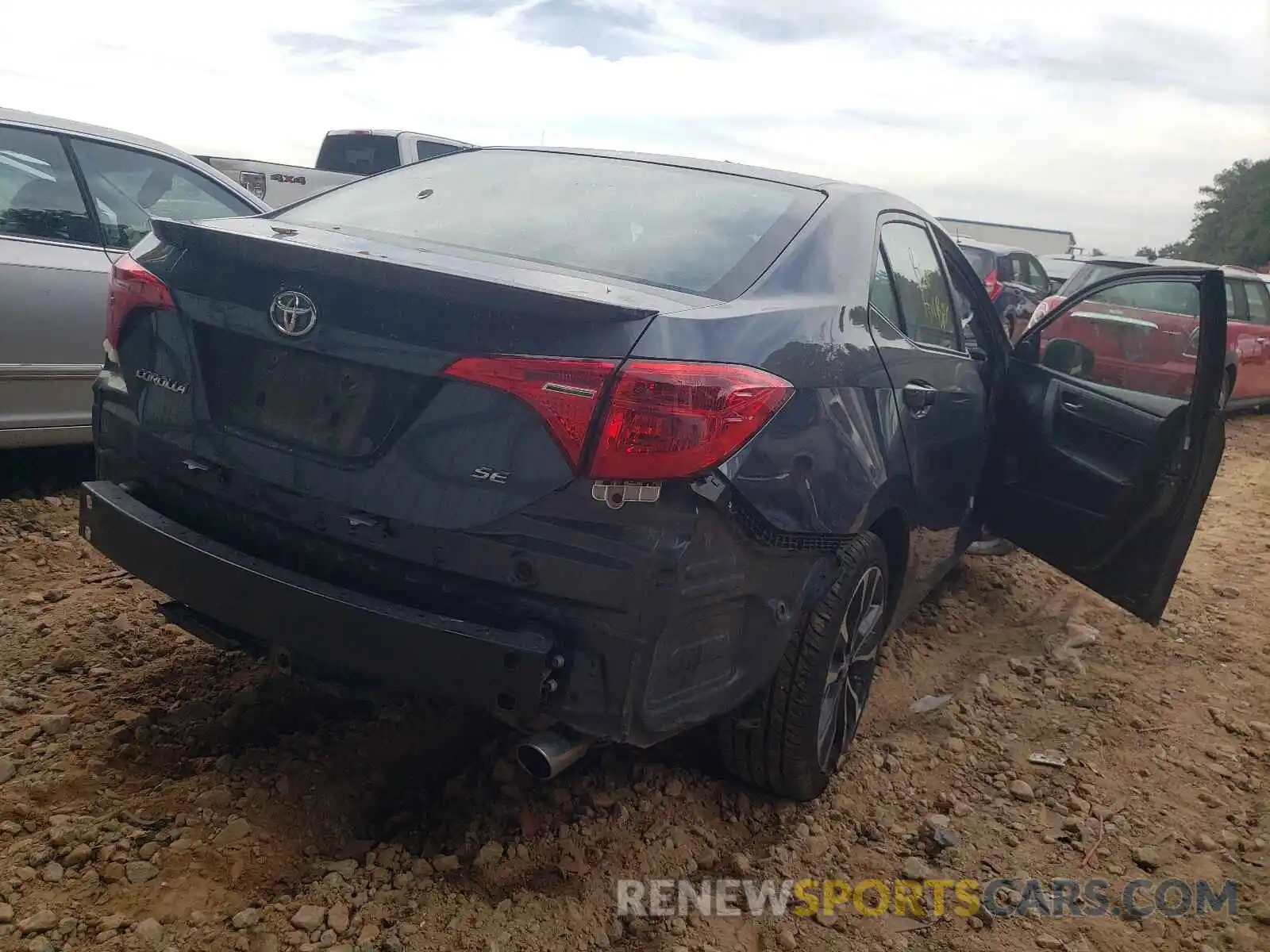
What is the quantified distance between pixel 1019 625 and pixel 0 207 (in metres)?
4.44

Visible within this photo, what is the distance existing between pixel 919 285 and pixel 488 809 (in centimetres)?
203

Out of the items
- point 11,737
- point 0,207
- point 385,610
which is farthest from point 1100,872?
point 0,207

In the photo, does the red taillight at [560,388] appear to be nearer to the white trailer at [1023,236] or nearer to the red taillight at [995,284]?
the red taillight at [995,284]

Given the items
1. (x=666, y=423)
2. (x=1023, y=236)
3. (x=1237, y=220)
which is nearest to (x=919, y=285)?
(x=666, y=423)

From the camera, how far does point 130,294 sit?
8.18 ft

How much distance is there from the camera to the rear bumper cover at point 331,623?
1.99 m

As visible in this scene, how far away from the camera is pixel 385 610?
2066 millimetres

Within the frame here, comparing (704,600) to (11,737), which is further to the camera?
(11,737)

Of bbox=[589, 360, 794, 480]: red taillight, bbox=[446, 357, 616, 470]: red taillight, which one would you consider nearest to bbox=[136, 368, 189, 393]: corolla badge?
bbox=[446, 357, 616, 470]: red taillight

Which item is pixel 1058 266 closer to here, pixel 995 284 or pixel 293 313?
pixel 995 284

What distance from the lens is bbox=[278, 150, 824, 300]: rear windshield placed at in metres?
2.50

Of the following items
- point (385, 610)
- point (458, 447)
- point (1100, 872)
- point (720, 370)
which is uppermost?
point (720, 370)

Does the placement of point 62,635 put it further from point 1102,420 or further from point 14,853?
point 1102,420

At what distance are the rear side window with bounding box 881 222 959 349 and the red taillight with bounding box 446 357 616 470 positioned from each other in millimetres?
1366
